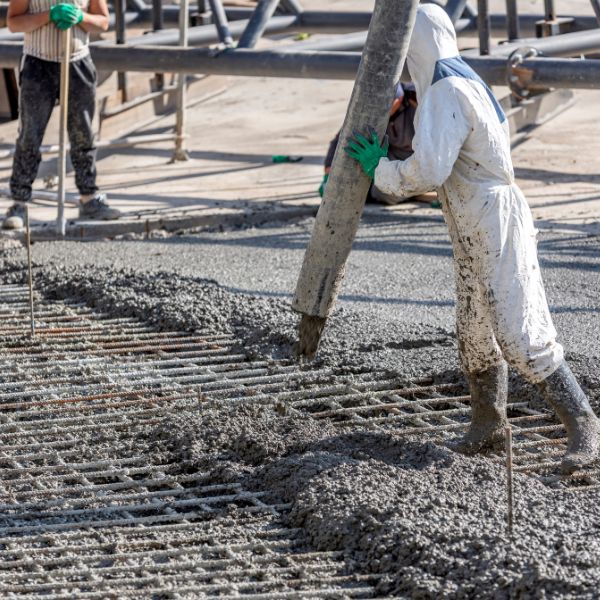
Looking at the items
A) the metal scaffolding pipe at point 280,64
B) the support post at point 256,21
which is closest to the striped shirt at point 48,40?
the metal scaffolding pipe at point 280,64

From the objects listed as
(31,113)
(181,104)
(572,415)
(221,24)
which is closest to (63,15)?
(31,113)

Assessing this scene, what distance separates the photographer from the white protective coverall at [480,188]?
4.40 meters

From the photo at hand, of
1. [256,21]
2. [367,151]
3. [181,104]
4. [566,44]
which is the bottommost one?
[181,104]

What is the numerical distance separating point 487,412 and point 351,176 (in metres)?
1.04

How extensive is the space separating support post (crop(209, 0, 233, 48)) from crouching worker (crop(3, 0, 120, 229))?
103 centimetres

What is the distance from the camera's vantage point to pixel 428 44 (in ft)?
14.7

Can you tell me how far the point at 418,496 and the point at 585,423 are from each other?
772 mm

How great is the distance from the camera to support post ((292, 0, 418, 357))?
14.9 feet

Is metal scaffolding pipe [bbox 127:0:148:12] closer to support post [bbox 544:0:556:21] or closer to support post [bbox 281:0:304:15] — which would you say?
support post [bbox 281:0:304:15]

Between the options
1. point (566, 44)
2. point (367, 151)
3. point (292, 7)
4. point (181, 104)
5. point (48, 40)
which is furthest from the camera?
point (292, 7)

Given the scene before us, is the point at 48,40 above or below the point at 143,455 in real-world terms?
above

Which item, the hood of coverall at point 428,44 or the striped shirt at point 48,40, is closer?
the hood of coverall at point 428,44

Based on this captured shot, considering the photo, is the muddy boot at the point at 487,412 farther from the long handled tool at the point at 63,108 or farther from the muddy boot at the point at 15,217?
the muddy boot at the point at 15,217

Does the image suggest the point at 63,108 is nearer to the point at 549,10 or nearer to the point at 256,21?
the point at 256,21
